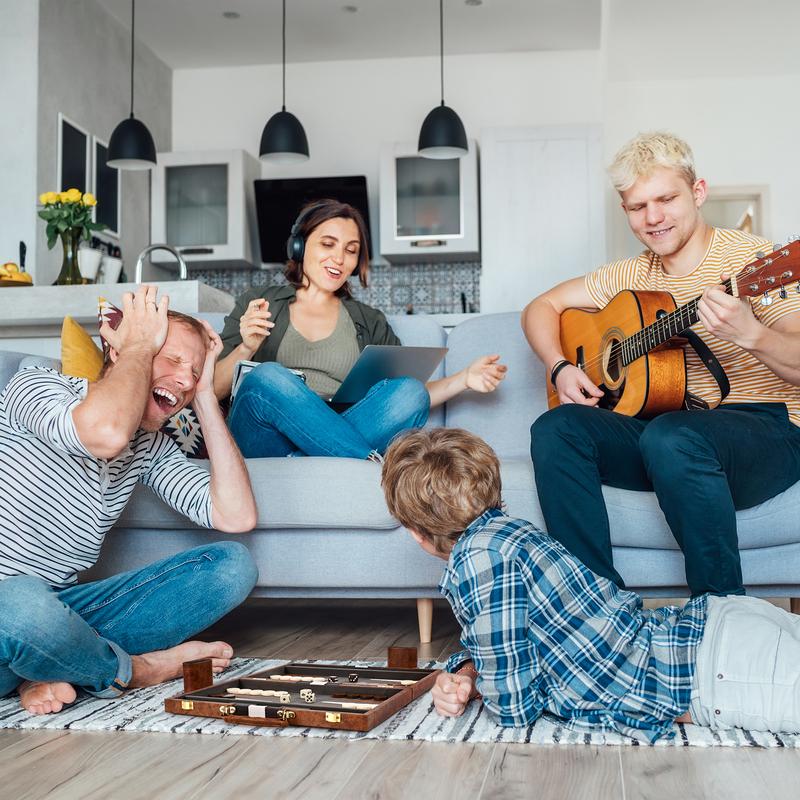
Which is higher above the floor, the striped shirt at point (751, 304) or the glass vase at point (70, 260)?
the glass vase at point (70, 260)

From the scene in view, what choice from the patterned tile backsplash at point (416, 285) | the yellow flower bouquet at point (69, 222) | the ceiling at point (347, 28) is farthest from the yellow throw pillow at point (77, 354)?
the patterned tile backsplash at point (416, 285)

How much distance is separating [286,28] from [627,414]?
Answer: 4.40 metres

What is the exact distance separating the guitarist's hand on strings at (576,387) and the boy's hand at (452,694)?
0.92 m

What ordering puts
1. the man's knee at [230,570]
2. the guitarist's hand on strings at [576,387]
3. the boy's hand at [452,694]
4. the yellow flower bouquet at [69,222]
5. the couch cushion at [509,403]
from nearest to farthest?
1. the boy's hand at [452,694]
2. the man's knee at [230,570]
3. the guitarist's hand on strings at [576,387]
4. the couch cushion at [509,403]
5. the yellow flower bouquet at [69,222]

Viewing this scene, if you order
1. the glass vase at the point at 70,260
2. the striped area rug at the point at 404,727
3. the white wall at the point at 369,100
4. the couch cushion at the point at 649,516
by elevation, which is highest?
the white wall at the point at 369,100

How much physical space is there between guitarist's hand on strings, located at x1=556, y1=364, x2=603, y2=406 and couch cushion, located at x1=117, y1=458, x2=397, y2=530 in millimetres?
509

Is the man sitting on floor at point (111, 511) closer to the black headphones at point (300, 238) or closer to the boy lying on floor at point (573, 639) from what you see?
the boy lying on floor at point (573, 639)

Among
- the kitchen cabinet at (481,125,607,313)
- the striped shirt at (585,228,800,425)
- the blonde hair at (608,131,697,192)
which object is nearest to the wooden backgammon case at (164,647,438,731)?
the striped shirt at (585,228,800,425)

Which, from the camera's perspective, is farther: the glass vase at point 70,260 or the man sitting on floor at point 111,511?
the glass vase at point 70,260

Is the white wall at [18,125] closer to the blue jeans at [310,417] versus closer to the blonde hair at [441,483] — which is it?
the blue jeans at [310,417]

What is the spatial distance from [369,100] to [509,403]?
3.95 m

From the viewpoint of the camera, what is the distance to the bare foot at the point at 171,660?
5.66 feet

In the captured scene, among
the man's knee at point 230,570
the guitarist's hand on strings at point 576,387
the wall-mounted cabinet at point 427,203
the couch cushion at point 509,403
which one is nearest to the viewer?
the man's knee at point 230,570

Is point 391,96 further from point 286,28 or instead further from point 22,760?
point 22,760
